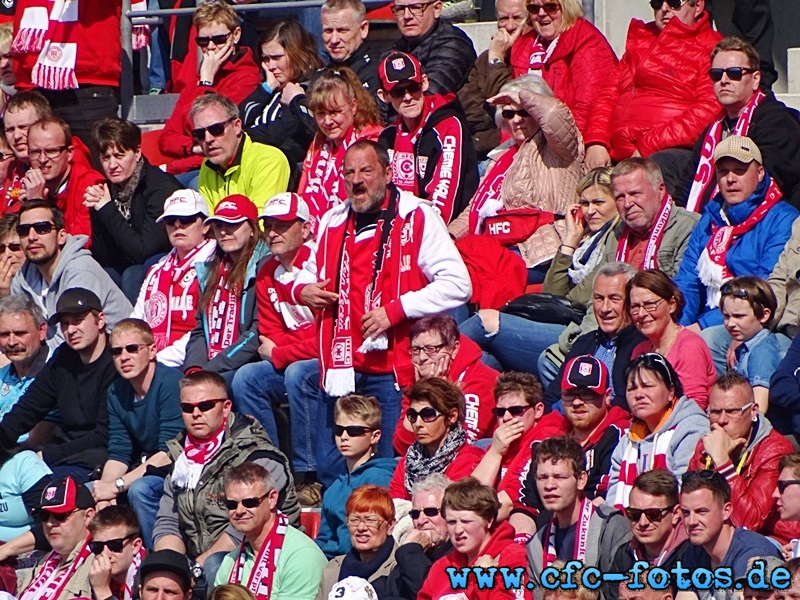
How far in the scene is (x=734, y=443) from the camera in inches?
320

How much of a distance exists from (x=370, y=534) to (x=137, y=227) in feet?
11.3

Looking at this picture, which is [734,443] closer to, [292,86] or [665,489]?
[665,489]

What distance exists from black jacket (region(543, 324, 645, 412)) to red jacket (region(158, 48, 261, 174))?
3.81 metres

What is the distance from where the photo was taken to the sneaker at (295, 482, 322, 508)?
9867 mm

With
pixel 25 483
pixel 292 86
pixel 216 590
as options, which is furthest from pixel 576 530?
pixel 292 86

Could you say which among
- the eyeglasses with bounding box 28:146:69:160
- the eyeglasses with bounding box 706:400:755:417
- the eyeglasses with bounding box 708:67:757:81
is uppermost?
the eyeglasses with bounding box 708:67:757:81

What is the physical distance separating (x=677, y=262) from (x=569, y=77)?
1.92 meters

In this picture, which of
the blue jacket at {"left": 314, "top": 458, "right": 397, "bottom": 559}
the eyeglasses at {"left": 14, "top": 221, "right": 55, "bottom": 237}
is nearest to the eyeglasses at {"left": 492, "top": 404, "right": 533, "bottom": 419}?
the blue jacket at {"left": 314, "top": 458, "right": 397, "bottom": 559}

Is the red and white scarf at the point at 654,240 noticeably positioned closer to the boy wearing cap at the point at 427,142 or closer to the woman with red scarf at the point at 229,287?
the boy wearing cap at the point at 427,142

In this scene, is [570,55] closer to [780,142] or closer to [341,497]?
[780,142]

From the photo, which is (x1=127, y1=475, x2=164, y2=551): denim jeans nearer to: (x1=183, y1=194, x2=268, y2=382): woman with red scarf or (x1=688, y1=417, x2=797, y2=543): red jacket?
(x1=183, y1=194, x2=268, y2=382): woman with red scarf

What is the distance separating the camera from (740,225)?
372 inches

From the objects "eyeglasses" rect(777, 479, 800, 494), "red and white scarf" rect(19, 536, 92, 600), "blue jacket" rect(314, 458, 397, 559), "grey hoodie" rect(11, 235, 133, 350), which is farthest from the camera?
"grey hoodie" rect(11, 235, 133, 350)

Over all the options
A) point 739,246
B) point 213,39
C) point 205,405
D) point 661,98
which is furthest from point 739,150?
point 213,39
